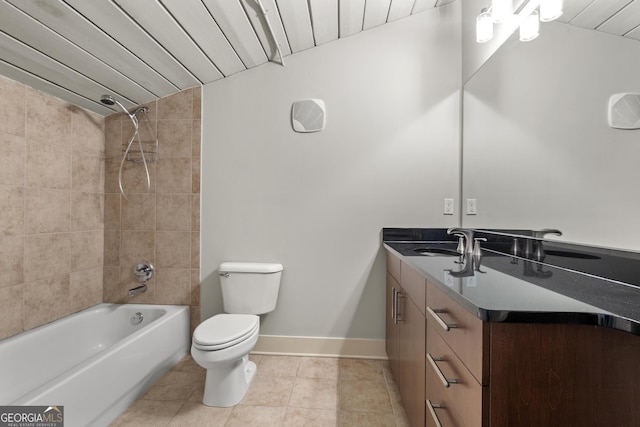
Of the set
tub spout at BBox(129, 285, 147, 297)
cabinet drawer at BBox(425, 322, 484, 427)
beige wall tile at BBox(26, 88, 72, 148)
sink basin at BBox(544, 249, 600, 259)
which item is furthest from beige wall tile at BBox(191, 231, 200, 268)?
sink basin at BBox(544, 249, 600, 259)

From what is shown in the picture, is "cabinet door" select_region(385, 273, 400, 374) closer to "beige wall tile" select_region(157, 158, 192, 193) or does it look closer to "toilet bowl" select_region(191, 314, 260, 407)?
"toilet bowl" select_region(191, 314, 260, 407)

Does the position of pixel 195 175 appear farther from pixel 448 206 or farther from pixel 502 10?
pixel 502 10

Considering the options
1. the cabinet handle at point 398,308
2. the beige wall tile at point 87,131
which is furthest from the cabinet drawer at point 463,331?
the beige wall tile at point 87,131

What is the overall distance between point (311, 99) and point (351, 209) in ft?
2.87

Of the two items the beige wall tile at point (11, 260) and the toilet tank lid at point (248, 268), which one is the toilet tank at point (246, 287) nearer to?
the toilet tank lid at point (248, 268)

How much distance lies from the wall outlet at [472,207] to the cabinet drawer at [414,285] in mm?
→ 774

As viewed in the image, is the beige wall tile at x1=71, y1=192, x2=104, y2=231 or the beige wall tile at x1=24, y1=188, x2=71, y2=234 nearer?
the beige wall tile at x1=24, y1=188, x2=71, y2=234

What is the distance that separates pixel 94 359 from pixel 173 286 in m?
0.81

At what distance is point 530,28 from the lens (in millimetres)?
1321

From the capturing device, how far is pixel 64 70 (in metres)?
1.60

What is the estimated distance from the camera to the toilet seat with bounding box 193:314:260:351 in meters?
1.43

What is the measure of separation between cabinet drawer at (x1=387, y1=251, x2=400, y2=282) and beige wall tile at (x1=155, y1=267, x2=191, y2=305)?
4.94ft

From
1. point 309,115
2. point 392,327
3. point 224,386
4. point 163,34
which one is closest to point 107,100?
point 163,34

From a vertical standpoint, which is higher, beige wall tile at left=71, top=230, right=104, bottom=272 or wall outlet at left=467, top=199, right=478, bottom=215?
wall outlet at left=467, top=199, right=478, bottom=215
